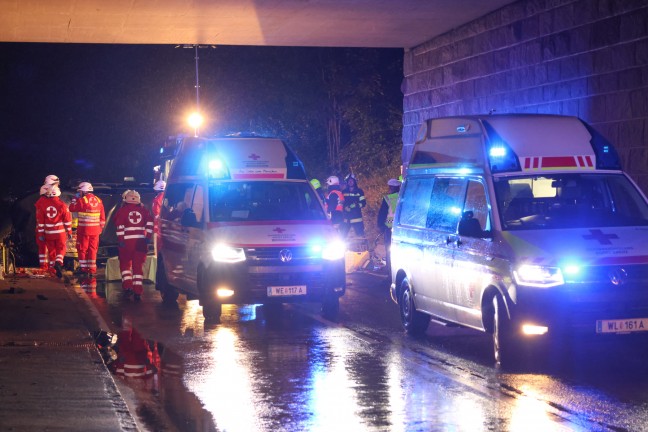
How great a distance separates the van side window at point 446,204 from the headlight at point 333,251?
97.2 inches

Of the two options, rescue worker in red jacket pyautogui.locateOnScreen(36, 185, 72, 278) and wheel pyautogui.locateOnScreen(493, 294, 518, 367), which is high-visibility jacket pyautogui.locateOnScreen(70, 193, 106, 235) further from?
wheel pyautogui.locateOnScreen(493, 294, 518, 367)

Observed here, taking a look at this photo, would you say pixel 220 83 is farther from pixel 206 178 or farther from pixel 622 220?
pixel 622 220

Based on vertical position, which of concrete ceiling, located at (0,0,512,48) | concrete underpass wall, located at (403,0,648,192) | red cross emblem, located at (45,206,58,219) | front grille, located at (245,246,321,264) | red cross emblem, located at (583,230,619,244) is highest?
concrete ceiling, located at (0,0,512,48)

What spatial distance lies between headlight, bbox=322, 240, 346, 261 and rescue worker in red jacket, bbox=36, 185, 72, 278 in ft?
28.1

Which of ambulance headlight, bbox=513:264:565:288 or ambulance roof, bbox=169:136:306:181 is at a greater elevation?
ambulance roof, bbox=169:136:306:181

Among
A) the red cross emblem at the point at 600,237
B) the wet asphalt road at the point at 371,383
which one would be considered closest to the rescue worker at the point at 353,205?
the wet asphalt road at the point at 371,383

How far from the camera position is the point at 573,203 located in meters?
12.2

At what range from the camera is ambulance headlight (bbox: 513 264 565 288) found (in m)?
10.9

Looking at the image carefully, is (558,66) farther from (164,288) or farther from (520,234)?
(520,234)

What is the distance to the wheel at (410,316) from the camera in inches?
538

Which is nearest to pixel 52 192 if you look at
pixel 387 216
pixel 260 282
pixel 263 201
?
pixel 387 216

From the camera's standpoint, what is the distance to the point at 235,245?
14977 mm

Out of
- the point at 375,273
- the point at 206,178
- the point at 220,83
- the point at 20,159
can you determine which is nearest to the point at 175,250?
the point at 206,178

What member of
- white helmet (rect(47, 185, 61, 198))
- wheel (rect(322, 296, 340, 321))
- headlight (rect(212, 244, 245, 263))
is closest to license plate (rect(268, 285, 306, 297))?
wheel (rect(322, 296, 340, 321))
